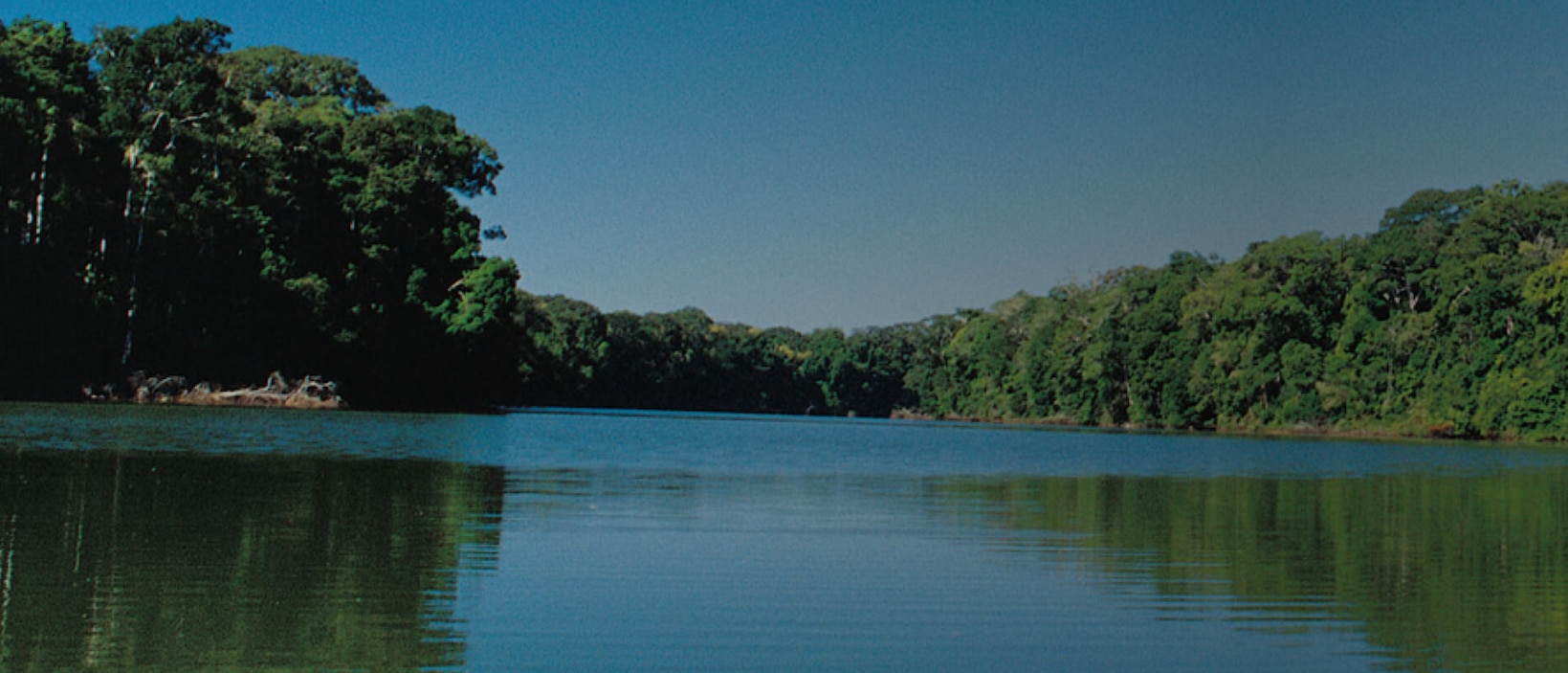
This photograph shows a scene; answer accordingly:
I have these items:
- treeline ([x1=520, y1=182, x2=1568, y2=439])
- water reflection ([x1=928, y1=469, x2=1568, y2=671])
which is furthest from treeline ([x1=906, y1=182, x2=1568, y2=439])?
water reflection ([x1=928, y1=469, x2=1568, y2=671])

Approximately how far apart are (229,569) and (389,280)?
164ft

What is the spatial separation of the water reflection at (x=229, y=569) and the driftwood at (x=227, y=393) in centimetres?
3227

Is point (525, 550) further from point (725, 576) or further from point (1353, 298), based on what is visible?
point (1353, 298)

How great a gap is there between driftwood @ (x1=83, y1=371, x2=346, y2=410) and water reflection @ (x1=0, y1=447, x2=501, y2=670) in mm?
32271

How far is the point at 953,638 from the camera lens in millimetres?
7738

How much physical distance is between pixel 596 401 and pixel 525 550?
10203cm

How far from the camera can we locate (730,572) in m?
10.2

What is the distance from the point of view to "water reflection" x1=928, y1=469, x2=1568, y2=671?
8500mm

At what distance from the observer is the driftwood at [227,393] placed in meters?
47.1

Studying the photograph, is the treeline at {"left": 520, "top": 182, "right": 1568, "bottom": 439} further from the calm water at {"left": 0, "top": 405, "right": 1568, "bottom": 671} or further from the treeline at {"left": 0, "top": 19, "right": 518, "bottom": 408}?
the calm water at {"left": 0, "top": 405, "right": 1568, "bottom": 671}

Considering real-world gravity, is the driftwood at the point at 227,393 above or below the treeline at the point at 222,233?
below

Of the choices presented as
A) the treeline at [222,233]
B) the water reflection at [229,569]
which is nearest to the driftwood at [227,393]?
the treeline at [222,233]

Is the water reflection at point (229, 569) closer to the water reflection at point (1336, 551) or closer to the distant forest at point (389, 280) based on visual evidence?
the water reflection at point (1336, 551)

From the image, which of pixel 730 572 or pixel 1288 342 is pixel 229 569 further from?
pixel 1288 342
